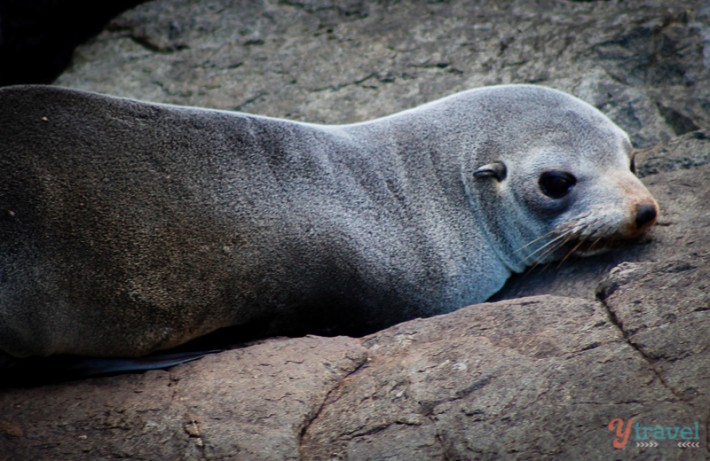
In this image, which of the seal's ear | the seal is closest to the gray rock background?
the seal

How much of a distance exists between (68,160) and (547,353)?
2533 mm

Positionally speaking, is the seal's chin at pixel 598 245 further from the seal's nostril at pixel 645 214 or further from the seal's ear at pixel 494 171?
the seal's ear at pixel 494 171

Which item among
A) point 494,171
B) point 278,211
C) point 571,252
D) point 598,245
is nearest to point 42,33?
point 278,211

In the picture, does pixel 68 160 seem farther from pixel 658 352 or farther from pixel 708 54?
pixel 708 54

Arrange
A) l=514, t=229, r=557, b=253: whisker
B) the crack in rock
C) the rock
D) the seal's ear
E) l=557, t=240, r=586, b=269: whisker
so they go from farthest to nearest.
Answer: the rock < the seal's ear < l=514, t=229, r=557, b=253: whisker < l=557, t=240, r=586, b=269: whisker < the crack in rock

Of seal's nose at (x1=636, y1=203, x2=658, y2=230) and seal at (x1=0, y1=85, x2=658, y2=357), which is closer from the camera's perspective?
seal at (x1=0, y1=85, x2=658, y2=357)

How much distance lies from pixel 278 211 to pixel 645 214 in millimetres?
2093

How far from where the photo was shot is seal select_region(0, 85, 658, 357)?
4242 mm

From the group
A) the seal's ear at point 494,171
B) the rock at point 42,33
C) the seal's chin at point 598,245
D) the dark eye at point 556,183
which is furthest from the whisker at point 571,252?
the rock at point 42,33

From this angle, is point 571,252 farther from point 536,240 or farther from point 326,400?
point 326,400

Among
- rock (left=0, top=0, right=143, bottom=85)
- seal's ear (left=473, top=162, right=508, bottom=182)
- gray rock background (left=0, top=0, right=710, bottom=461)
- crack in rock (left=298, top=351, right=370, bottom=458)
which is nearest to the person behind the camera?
gray rock background (left=0, top=0, right=710, bottom=461)

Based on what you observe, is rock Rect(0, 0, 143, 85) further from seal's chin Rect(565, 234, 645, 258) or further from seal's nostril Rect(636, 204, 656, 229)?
seal's nostril Rect(636, 204, 656, 229)

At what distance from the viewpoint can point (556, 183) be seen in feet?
17.6

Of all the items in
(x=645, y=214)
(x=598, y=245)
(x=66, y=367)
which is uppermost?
(x=645, y=214)
